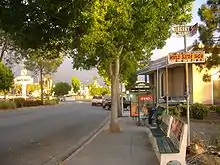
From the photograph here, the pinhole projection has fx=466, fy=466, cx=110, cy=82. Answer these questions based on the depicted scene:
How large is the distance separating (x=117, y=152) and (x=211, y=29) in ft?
35.2

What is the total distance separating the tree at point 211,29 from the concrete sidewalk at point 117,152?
6397mm

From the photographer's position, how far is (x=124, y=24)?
16.8 metres

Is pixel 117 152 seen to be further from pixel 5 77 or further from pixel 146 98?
pixel 5 77

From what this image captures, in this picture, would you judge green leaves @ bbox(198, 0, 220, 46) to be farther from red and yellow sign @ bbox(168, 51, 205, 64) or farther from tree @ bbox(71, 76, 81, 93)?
tree @ bbox(71, 76, 81, 93)

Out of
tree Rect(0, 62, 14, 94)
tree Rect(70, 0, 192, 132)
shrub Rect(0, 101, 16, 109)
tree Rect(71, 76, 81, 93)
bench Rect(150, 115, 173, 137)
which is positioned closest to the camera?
bench Rect(150, 115, 173, 137)

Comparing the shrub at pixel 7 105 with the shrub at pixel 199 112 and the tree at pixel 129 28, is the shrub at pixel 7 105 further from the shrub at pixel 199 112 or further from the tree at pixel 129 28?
the tree at pixel 129 28

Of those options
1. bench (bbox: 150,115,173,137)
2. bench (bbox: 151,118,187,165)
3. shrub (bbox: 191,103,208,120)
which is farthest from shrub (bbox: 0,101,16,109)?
bench (bbox: 151,118,187,165)

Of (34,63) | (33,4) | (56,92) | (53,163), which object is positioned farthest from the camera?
(56,92)

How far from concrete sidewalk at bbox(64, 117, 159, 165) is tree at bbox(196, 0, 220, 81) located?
640 centimetres

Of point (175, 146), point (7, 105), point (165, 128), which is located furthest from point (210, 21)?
point (7, 105)

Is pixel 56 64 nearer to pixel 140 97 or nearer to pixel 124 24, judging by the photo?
pixel 140 97

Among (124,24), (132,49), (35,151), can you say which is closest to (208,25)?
(132,49)

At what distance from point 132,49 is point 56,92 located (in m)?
101

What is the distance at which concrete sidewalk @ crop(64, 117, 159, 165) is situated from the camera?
11500mm
